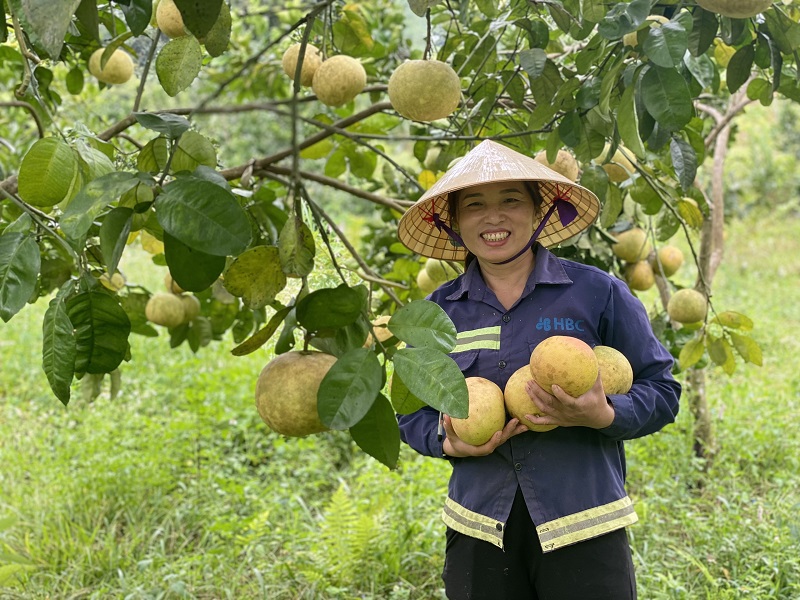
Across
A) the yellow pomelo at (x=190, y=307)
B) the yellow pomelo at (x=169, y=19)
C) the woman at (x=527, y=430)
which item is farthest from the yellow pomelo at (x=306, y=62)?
the yellow pomelo at (x=190, y=307)

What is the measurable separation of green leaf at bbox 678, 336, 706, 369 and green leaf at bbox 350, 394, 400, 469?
4.44 ft

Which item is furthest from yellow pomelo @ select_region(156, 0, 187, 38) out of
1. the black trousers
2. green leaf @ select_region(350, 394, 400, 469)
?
the black trousers

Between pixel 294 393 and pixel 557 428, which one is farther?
pixel 557 428

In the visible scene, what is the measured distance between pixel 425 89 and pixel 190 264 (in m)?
0.81

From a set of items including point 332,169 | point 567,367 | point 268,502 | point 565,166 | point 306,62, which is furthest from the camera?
point 268,502

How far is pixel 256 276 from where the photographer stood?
3.83ft

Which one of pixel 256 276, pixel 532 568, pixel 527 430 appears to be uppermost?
pixel 256 276

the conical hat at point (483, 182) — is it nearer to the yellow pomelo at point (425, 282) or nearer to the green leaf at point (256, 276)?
the green leaf at point (256, 276)

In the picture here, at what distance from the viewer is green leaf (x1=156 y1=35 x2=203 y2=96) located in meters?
1.33

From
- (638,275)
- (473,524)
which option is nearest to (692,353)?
(638,275)

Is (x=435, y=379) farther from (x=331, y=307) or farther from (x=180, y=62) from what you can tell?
(x=180, y=62)

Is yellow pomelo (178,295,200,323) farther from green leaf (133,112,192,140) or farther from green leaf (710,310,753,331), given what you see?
green leaf (710,310,753,331)

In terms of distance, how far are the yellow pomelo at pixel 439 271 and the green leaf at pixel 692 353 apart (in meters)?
0.64

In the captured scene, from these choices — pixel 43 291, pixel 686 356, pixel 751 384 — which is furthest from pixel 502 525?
pixel 751 384
